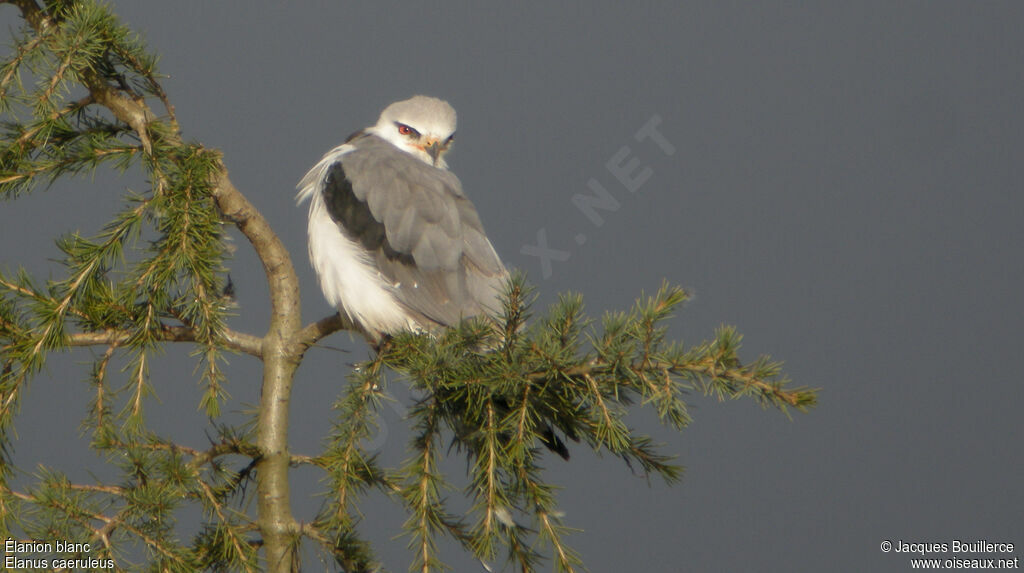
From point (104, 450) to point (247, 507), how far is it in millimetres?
317

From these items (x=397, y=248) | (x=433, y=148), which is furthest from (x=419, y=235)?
(x=433, y=148)

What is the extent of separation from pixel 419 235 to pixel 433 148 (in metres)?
0.66

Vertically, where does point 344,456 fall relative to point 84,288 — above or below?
below

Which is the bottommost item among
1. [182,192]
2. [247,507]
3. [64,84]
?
[247,507]

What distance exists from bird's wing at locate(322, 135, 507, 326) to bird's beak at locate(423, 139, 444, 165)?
1.38 ft

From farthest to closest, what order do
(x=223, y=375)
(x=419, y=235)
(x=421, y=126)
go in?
(x=421, y=126) < (x=419, y=235) < (x=223, y=375)

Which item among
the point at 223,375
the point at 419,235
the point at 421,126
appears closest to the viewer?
the point at 223,375

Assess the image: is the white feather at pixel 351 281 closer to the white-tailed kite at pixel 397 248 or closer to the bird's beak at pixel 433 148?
the white-tailed kite at pixel 397 248

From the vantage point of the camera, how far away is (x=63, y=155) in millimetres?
1870

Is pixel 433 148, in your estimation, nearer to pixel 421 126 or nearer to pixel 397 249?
pixel 421 126

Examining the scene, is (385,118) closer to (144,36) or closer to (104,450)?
(144,36)

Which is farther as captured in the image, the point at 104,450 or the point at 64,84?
the point at 64,84

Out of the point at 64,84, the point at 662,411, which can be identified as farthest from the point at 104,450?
the point at 662,411

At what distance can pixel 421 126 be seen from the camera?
3021 mm
